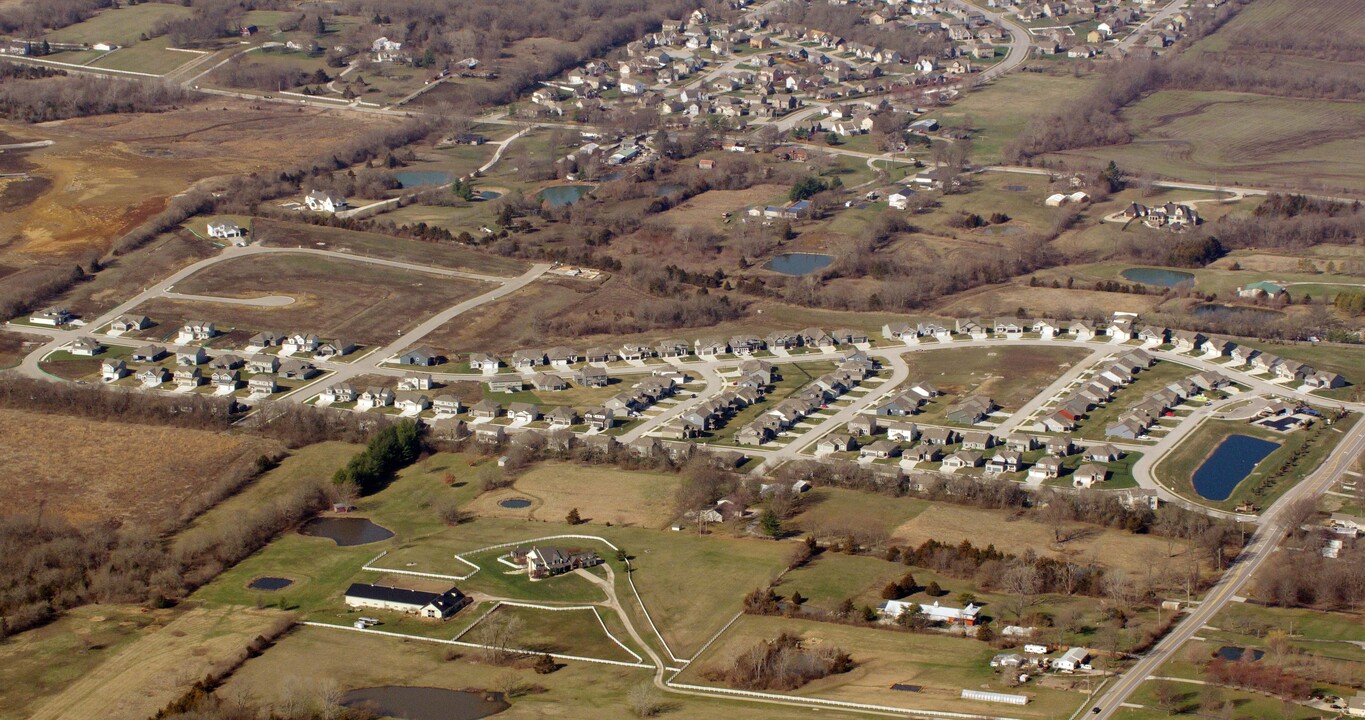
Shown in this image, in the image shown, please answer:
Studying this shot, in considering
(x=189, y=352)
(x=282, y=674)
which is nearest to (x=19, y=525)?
(x=282, y=674)

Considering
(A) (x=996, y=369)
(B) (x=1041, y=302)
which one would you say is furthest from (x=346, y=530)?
(B) (x=1041, y=302)

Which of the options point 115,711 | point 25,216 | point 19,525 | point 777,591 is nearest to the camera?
point 115,711

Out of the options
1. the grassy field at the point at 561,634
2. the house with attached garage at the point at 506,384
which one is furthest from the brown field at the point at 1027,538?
the house with attached garage at the point at 506,384

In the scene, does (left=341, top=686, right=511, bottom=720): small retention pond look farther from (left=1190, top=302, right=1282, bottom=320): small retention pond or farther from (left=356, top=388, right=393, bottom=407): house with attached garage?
(left=1190, top=302, right=1282, bottom=320): small retention pond

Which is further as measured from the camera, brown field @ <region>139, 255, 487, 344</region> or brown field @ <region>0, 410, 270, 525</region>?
brown field @ <region>139, 255, 487, 344</region>

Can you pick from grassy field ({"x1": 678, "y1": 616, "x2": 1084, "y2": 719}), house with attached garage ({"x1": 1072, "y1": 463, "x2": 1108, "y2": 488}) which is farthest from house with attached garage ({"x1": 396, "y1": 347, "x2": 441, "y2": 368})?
house with attached garage ({"x1": 1072, "y1": 463, "x2": 1108, "y2": 488})

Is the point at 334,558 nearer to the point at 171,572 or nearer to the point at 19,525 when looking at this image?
the point at 171,572

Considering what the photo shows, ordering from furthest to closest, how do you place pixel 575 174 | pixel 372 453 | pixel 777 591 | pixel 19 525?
1. pixel 575 174
2. pixel 372 453
3. pixel 19 525
4. pixel 777 591

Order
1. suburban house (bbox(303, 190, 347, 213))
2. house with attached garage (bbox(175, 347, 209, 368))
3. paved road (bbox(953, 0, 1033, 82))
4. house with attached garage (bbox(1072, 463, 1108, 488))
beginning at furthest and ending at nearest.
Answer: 1. paved road (bbox(953, 0, 1033, 82))
2. suburban house (bbox(303, 190, 347, 213))
3. house with attached garage (bbox(175, 347, 209, 368))
4. house with attached garage (bbox(1072, 463, 1108, 488))
